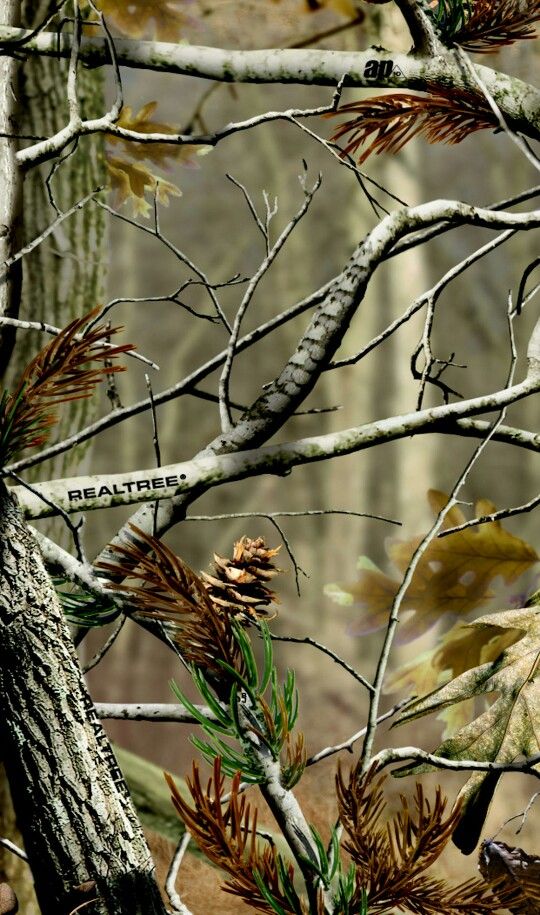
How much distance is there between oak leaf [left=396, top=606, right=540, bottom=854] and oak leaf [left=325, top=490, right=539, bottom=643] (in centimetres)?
24

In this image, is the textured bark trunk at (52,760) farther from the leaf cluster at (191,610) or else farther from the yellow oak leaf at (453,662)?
the yellow oak leaf at (453,662)

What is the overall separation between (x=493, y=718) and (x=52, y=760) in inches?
6.9

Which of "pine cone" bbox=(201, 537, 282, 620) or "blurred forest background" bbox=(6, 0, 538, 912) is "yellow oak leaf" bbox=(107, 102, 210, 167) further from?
"pine cone" bbox=(201, 537, 282, 620)

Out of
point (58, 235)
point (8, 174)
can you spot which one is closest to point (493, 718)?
point (8, 174)

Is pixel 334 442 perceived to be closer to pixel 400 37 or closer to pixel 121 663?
pixel 400 37

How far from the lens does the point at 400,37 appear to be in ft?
2.70

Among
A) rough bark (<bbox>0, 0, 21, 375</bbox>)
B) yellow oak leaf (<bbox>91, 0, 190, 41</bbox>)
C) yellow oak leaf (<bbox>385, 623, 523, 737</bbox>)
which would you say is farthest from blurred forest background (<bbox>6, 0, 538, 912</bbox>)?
rough bark (<bbox>0, 0, 21, 375</bbox>)

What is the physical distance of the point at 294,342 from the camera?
1091 mm

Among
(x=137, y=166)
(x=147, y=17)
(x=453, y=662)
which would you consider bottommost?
(x=453, y=662)

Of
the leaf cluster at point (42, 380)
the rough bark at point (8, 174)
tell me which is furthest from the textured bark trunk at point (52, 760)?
the rough bark at point (8, 174)

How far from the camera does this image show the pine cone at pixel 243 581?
0.33m

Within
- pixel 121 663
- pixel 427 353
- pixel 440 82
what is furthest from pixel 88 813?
pixel 121 663

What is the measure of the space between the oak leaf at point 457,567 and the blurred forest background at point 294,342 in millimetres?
279

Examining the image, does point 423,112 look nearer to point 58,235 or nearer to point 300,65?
point 300,65
